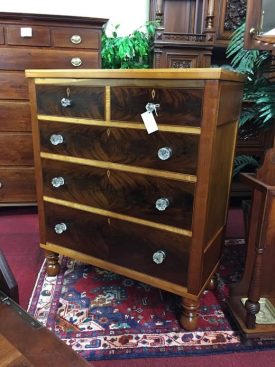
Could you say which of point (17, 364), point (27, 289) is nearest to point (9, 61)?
point (27, 289)

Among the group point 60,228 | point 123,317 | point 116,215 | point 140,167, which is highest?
point 140,167

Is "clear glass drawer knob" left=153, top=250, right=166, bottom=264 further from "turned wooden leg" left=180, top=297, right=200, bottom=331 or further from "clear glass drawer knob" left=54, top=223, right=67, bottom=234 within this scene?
"clear glass drawer knob" left=54, top=223, right=67, bottom=234

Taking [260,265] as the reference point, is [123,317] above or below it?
below

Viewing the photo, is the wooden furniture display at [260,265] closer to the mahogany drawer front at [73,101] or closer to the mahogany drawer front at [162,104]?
the mahogany drawer front at [162,104]

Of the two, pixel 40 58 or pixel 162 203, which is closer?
pixel 162 203

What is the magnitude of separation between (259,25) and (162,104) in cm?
56

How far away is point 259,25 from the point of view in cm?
123

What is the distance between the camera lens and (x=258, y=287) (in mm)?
1198

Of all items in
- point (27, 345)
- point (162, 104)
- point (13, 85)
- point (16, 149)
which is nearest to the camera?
point (27, 345)

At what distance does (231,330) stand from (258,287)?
9.5 inches

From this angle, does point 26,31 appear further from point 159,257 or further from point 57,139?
point 159,257

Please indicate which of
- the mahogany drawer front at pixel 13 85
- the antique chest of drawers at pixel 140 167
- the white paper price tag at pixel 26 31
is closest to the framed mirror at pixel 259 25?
the antique chest of drawers at pixel 140 167

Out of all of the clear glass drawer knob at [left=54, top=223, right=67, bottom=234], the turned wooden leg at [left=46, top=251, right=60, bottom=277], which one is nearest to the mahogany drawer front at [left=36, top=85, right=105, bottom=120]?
the clear glass drawer knob at [left=54, top=223, right=67, bottom=234]

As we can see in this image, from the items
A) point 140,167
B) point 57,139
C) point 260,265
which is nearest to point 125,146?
point 140,167
